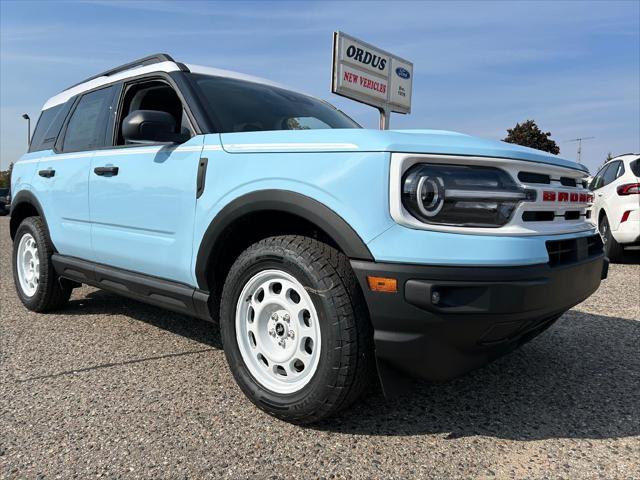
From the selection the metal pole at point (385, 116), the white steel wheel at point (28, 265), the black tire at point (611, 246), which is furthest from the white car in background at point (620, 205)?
the metal pole at point (385, 116)

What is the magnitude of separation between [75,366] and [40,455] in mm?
1062

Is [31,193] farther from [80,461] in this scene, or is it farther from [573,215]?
[573,215]

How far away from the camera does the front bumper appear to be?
191 centimetres

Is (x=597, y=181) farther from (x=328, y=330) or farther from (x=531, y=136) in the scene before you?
(x=531, y=136)

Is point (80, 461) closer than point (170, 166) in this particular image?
Yes

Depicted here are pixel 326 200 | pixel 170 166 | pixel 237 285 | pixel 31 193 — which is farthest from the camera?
pixel 31 193

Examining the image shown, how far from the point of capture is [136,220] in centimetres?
307

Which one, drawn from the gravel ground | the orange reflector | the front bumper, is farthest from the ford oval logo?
the orange reflector

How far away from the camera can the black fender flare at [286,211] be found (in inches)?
81.3

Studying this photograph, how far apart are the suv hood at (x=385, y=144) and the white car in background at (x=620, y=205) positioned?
5480 mm

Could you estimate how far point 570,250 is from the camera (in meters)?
2.27

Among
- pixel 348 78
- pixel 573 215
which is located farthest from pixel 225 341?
pixel 348 78

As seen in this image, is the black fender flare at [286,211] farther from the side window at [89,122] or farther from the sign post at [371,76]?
the sign post at [371,76]

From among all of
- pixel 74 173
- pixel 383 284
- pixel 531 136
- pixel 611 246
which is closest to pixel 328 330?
pixel 383 284
